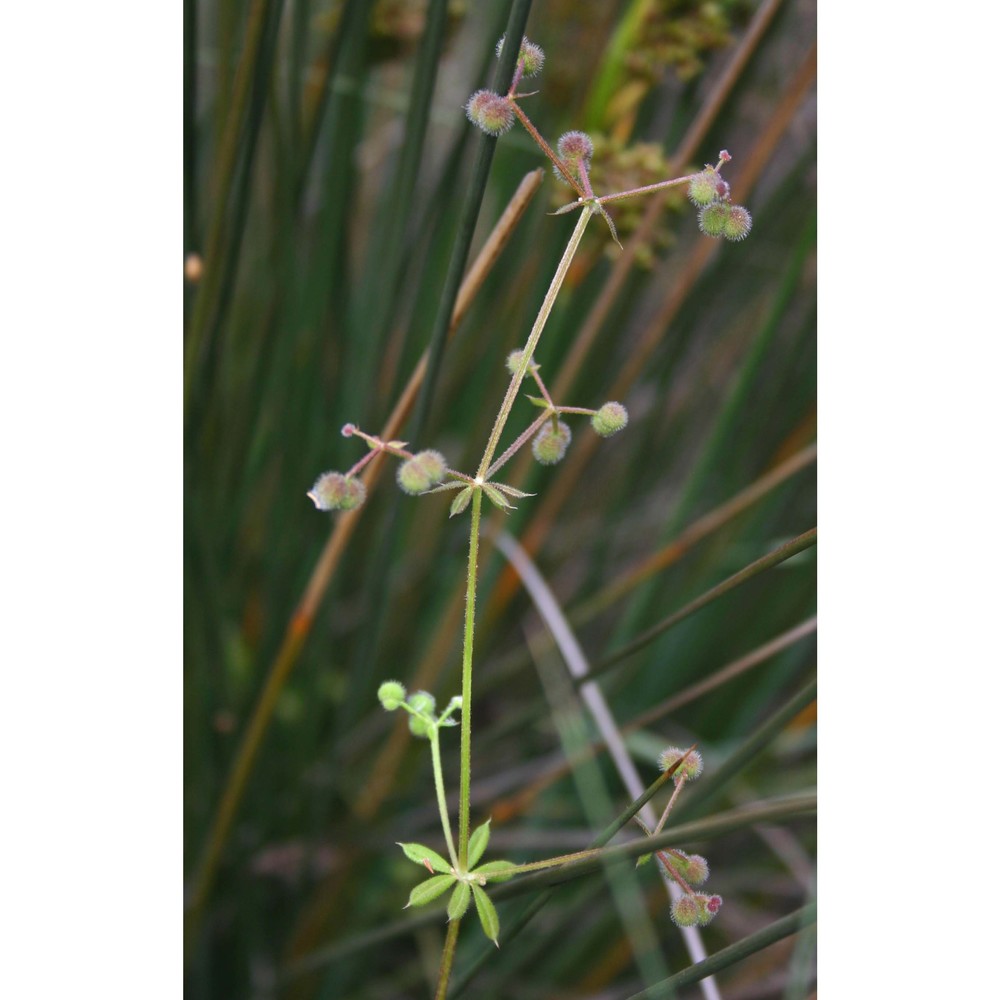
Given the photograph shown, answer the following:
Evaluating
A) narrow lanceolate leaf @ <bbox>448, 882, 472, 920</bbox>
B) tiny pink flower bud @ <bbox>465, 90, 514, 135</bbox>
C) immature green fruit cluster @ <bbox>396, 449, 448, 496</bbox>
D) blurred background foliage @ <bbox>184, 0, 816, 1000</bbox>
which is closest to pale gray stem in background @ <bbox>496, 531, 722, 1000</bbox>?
blurred background foliage @ <bbox>184, 0, 816, 1000</bbox>

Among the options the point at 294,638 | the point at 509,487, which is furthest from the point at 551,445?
the point at 294,638

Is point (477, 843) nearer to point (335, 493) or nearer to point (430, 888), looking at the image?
point (430, 888)

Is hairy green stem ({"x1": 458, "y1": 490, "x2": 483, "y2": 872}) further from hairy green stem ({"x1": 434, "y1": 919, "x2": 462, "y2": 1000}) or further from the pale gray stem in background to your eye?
the pale gray stem in background

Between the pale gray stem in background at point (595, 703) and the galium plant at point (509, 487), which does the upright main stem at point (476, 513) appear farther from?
the pale gray stem in background at point (595, 703)

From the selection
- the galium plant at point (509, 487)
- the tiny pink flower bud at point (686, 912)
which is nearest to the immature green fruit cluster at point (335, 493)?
the galium plant at point (509, 487)
